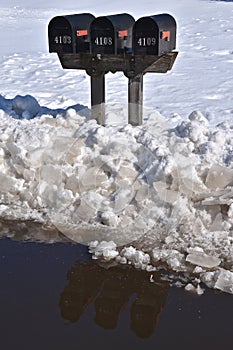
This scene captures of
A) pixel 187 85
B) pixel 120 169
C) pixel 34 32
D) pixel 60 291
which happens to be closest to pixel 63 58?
pixel 120 169

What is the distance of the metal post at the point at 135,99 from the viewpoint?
6840 mm

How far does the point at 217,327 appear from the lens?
4238 mm

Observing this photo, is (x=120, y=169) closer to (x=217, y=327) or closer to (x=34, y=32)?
(x=217, y=327)

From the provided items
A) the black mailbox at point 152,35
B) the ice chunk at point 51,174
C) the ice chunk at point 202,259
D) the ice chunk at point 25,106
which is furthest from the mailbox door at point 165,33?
the ice chunk at point 202,259

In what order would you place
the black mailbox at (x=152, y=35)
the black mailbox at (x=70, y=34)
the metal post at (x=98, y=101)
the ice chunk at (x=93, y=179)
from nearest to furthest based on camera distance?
the ice chunk at (x=93, y=179) → the black mailbox at (x=152, y=35) → the black mailbox at (x=70, y=34) → the metal post at (x=98, y=101)

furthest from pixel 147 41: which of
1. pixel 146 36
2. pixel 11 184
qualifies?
pixel 11 184

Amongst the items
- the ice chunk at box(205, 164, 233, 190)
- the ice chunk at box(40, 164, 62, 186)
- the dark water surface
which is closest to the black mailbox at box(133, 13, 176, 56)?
the ice chunk at box(205, 164, 233, 190)

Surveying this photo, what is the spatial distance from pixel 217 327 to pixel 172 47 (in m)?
3.93

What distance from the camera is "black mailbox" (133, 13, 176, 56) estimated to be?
6.37 m

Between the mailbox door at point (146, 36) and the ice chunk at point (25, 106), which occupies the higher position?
the mailbox door at point (146, 36)

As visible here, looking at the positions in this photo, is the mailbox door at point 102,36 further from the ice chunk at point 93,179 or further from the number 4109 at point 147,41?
the ice chunk at point 93,179

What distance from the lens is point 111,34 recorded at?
6.59 meters

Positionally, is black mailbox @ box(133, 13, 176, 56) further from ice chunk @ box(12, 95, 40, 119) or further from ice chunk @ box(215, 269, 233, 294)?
ice chunk @ box(215, 269, 233, 294)

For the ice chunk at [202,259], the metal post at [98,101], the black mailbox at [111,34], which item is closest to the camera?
the ice chunk at [202,259]
